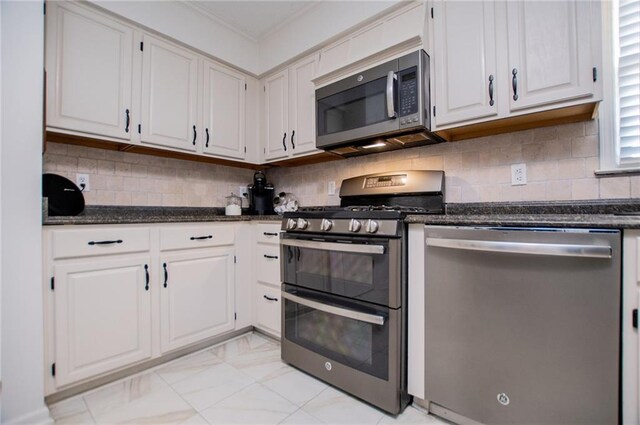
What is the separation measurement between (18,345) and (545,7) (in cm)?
280

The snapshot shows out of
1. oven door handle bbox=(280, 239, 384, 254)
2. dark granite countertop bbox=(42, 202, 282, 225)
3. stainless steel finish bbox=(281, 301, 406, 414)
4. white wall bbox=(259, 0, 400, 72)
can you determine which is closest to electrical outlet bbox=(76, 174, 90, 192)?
dark granite countertop bbox=(42, 202, 282, 225)

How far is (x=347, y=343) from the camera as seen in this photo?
1.53 metres

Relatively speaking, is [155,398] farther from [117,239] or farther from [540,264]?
[540,264]

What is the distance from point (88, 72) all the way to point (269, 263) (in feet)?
5.38

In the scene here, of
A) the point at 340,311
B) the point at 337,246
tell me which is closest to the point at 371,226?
the point at 337,246

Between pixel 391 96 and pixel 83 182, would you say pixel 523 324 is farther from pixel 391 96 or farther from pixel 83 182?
pixel 83 182

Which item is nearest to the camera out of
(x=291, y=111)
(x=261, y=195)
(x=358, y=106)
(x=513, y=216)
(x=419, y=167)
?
(x=513, y=216)

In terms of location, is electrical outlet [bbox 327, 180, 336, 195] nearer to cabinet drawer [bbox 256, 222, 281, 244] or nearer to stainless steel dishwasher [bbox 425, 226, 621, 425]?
cabinet drawer [bbox 256, 222, 281, 244]

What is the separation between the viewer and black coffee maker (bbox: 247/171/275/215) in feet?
9.29

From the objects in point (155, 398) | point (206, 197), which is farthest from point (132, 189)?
point (155, 398)

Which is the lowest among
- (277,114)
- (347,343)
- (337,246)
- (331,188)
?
(347,343)

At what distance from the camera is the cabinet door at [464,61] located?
1530mm

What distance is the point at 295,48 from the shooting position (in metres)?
2.38

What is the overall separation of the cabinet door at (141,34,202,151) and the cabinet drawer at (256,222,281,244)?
819mm
